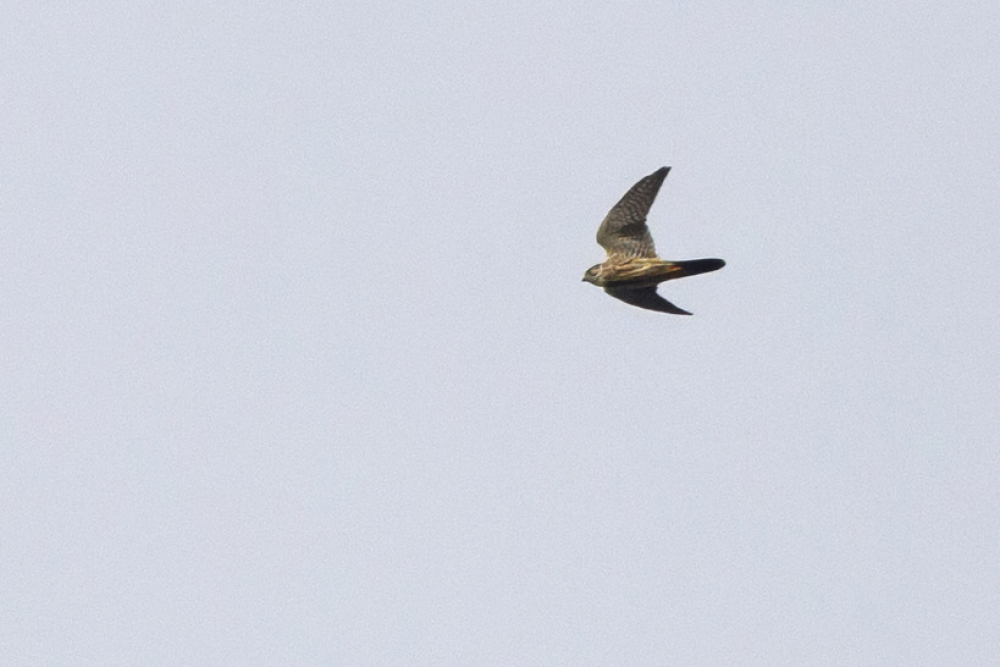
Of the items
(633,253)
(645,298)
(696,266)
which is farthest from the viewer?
(645,298)

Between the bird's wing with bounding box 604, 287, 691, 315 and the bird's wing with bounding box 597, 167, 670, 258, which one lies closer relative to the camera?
the bird's wing with bounding box 597, 167, 670, 258

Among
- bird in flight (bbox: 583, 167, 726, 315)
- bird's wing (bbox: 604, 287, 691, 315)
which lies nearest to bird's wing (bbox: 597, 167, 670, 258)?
bird in flight (bbox: 583, 167, 726, 315)

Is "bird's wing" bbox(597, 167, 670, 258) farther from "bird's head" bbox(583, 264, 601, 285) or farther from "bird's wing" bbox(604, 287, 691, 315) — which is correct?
"bird's wing" bbox(604, 287, 691, 315)

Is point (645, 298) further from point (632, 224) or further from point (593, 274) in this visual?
point (632, 224)

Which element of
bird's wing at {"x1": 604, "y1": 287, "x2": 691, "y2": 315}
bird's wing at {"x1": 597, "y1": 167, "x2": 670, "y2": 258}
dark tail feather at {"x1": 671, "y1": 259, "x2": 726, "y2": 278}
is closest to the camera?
dark tail feather at {"x1": 671, "y1": 259, "x2": 726, "y2": 278}

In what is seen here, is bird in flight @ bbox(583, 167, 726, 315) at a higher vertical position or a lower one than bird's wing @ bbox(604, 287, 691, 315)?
higher

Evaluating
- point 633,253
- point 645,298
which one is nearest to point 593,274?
point 633,253

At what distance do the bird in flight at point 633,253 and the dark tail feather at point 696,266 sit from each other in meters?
0.54

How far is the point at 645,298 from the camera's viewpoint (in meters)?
24.8

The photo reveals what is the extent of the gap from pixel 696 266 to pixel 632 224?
236 centimetres

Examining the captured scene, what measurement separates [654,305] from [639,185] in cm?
298

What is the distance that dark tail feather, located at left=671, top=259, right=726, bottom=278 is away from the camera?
2223 centimetres

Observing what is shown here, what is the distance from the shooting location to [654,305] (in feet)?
81.6

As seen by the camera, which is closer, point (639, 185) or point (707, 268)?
point (707, 268)
